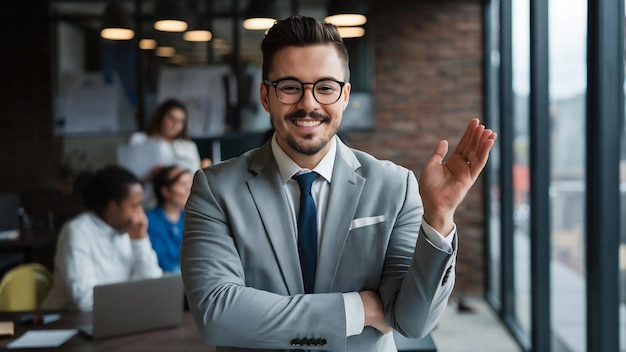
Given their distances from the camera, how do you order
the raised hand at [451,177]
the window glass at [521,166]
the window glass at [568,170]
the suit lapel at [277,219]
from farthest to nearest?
the window glass at [521,166] → the window glass at [568,170] → the suit lapel at [277,219] → the raised hand at [451,177]

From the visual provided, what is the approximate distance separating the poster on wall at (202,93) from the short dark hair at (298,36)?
214 inches

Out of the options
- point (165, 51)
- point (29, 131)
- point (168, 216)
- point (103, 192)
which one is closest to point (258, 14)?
point (165, 51)

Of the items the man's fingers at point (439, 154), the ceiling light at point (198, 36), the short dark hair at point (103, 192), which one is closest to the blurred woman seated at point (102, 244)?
the short dark hair at point (103, 192)

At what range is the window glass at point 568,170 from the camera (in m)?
3.87

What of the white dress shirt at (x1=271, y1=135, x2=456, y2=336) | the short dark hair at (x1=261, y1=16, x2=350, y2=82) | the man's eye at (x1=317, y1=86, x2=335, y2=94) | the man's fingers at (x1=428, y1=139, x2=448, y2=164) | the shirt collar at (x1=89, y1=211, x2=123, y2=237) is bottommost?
the shirt collar at (x1=89, y1=211, x2=123, y2=237)

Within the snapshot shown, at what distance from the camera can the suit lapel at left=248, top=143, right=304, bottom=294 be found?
63.6 inches

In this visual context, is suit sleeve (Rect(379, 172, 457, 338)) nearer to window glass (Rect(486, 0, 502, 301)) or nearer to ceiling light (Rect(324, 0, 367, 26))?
→ window glass (Rect(486, 0, 502, 301))

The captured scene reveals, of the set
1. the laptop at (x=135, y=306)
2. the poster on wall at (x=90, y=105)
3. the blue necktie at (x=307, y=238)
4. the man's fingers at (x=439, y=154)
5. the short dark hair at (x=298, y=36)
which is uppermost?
the poster on wall at (x=90, y=105)

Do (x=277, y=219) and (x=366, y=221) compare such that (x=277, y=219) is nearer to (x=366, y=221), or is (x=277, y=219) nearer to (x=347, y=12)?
(x=366, y=221)

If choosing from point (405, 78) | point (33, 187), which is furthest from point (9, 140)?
point (405, 78)

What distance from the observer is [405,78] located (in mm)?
7129

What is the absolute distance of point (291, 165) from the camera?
1690mm

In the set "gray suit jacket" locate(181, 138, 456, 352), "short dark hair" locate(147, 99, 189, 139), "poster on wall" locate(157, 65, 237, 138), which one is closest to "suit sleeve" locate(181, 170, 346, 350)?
"gray suit jacket" locate(181, 138, 456, 352)

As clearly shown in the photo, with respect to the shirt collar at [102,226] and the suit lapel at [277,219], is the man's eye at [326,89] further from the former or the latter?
the shirt collar at [102,226]
